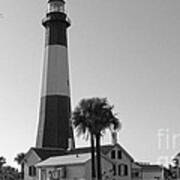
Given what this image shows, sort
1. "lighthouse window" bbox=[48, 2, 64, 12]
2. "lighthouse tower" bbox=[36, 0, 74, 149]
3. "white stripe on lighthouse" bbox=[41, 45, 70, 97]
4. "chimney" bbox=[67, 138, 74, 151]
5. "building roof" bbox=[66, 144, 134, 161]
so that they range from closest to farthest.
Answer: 1. "building roof" bbox=[66, 144, 134, 161]
2. "chimney" bbox=[67, 138, 74, 151]
3. "lighthouse tower" bbox=[36, 0, 74, 149]
4. "white stripe on lighthouse" bbox=[41, 45, 70, 97]
5. "lighthouse window" bbox=[48, 2, 64, 12]

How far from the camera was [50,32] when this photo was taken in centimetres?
6762

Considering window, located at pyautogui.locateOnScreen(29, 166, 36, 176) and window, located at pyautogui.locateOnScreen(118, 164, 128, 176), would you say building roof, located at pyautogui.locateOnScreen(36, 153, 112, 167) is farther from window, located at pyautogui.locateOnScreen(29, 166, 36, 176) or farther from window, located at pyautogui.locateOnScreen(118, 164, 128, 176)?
window, located at pyautogui.locateOnScreen(118, 164, 128, 176)

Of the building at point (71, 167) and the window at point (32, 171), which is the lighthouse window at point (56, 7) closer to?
the building at point (71, 167)

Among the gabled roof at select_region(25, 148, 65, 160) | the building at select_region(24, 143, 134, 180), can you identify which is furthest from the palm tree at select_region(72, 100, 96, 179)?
the gabled roof at select_region(25, 148, 65, 160)

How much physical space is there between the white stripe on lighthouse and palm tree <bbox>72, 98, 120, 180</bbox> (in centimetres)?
1592

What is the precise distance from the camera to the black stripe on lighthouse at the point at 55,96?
6494cm

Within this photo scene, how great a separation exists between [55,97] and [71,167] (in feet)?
39.6

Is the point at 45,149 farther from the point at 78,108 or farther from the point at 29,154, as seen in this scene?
the point at 78,108

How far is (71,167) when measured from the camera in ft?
184

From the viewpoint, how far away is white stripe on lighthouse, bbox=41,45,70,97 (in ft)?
214

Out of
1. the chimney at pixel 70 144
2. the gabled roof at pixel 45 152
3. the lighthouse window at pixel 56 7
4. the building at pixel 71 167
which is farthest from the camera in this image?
the lighthouse window at pixel 56 7

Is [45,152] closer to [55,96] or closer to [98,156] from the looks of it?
[55,96]

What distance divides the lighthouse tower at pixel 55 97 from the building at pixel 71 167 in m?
4.71

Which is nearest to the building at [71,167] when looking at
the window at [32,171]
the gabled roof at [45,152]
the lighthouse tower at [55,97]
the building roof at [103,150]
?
the gabled roof at [45,152]
